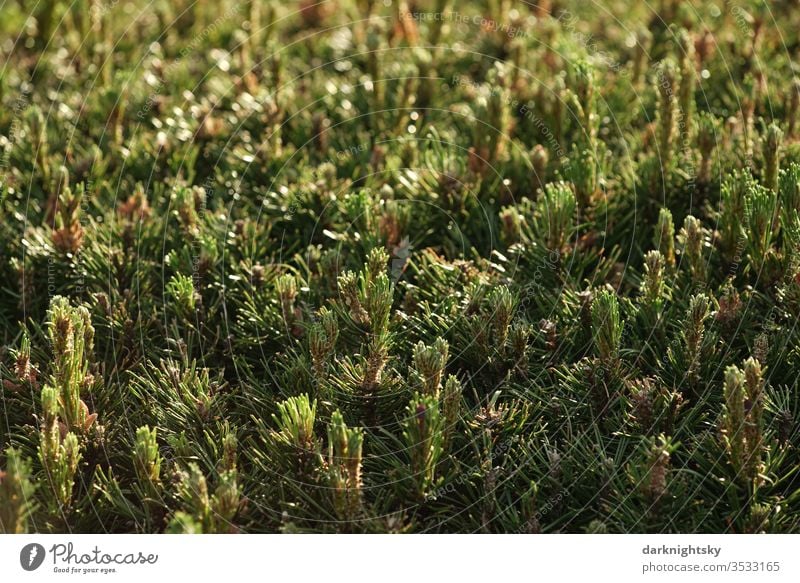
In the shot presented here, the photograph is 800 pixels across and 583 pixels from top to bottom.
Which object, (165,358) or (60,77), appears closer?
(165,358)

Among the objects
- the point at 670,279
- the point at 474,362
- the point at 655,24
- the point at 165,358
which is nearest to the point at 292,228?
the point at 165,358

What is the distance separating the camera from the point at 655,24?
3.54 m

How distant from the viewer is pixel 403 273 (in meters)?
2.57

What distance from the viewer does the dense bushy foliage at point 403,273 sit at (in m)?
2.07

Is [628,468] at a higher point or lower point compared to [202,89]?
lower

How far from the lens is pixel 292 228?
9.07 feet

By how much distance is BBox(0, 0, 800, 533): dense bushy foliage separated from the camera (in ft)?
6.81

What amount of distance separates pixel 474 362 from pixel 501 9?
1.70m
